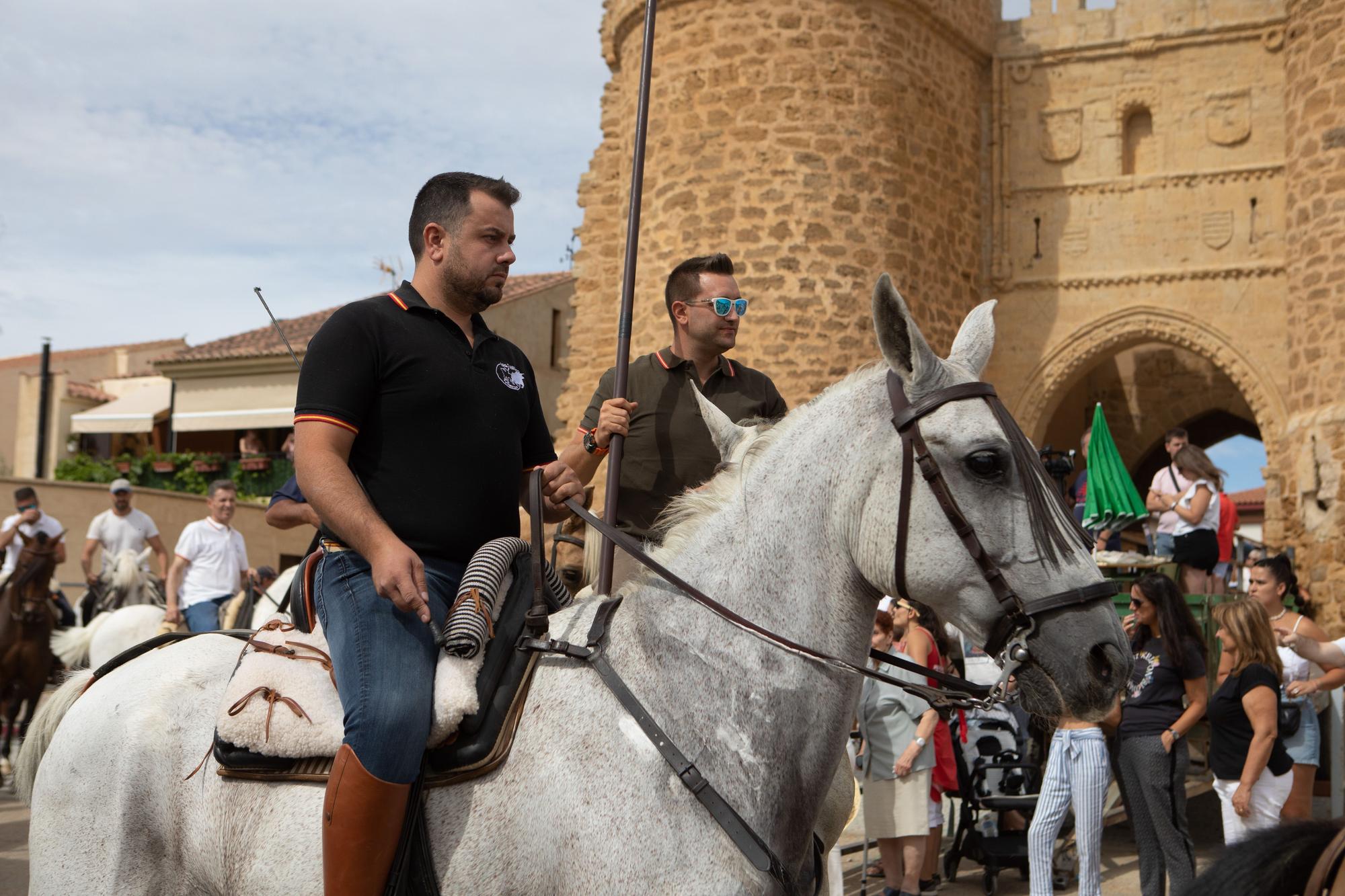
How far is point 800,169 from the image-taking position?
61.1ft

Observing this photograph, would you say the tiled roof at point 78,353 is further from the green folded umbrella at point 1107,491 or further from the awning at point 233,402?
the green folded umbrella at point 1107,491

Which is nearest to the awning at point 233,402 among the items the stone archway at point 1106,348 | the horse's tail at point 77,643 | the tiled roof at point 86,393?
the tiled roof at point 86,393

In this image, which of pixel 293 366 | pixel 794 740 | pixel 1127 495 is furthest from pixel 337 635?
pixel 293 366

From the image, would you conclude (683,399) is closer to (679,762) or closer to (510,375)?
(510,375)

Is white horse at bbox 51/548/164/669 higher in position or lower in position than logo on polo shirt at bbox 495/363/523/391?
lower

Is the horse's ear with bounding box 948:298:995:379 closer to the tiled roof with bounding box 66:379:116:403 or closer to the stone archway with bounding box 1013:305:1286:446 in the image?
the stone archway with bounding box 1013:305:1286:446

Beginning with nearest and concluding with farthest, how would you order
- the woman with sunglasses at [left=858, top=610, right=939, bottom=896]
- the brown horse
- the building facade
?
the woman with sunglasses at [left=858, top=610, right=939, bottom=896] < the brown horse < the building facade

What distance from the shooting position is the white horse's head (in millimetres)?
2709

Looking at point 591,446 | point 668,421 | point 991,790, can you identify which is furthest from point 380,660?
point 991,790

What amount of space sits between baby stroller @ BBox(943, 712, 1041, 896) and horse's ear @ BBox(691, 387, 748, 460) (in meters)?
6.45

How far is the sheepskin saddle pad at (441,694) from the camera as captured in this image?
2920 mm

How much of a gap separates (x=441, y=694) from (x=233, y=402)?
3287 centimetres

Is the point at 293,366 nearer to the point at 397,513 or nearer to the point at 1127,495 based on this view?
the point at 1127,495

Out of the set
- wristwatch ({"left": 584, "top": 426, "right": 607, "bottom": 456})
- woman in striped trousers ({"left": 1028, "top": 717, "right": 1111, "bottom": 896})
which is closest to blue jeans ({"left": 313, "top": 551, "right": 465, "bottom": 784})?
wristwatch ({"left": 584, "top": 426, "right": 607, "bottom": 456})
